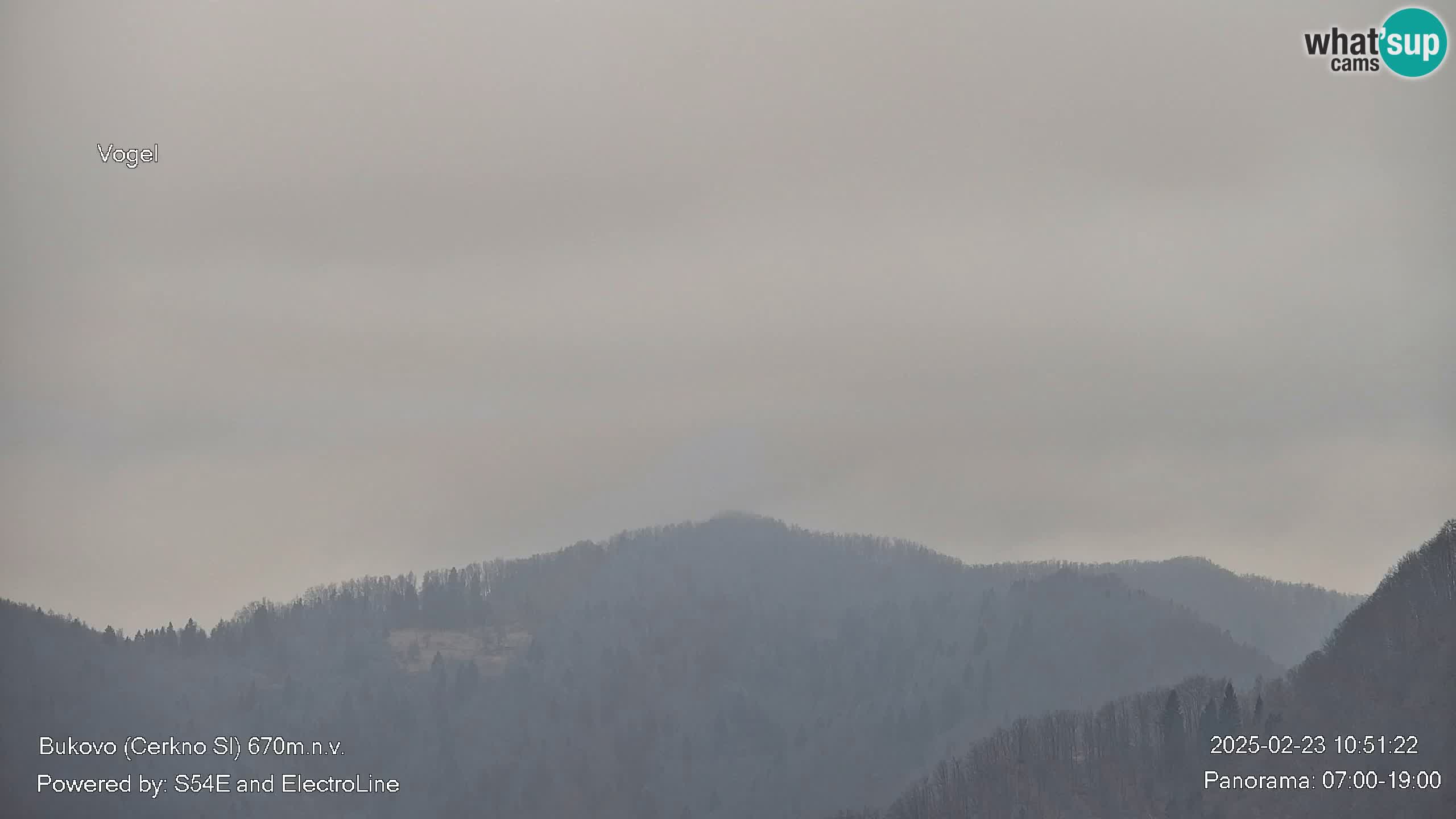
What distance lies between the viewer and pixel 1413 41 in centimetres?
2920

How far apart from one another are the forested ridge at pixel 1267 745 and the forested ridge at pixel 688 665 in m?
1.84

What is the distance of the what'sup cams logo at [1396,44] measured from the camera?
2903 cm

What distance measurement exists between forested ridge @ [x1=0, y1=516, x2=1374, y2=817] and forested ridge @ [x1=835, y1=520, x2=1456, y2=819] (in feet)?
6.05

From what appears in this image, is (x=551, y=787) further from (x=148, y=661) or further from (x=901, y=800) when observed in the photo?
(x=148, y=661)

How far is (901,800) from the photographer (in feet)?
179

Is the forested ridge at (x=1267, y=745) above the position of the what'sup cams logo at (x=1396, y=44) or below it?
below

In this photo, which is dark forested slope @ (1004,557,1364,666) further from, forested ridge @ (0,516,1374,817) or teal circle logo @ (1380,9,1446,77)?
teal circle logo @ (1380,9,1446,77)

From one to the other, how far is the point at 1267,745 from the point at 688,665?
1297 inches

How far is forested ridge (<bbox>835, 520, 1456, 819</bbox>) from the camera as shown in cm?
3148

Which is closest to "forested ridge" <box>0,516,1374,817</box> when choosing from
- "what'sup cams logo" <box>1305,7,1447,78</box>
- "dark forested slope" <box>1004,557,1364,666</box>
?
"dark forested slope" <box>1004,557,1364,666</box>

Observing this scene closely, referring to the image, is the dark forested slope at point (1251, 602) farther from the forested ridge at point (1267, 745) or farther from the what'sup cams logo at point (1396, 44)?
the what'sup cams logo at point (1396, 44)

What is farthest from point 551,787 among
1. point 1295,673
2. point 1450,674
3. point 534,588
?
point 1450,674

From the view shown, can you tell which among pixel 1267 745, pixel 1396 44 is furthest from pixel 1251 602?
pixel 1396 44

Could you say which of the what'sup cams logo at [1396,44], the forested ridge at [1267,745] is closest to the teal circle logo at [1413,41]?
the what'sup cams logo at [1396,44]
